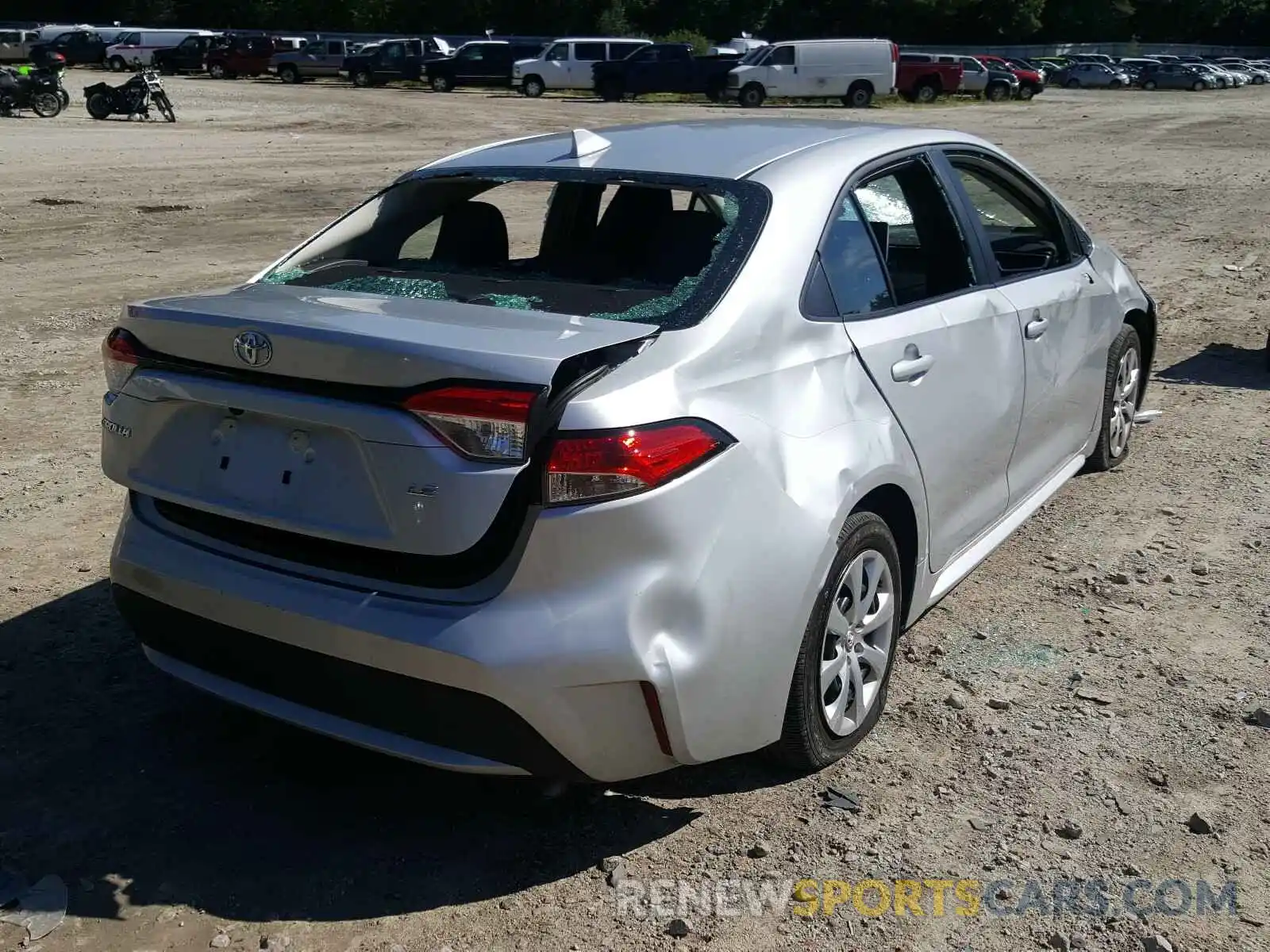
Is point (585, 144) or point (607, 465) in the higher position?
point (585, 144)

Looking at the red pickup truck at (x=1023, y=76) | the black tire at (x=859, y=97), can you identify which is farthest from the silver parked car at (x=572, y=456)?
the red pickup truck at (x=1023, y=76)

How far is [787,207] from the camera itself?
351cm

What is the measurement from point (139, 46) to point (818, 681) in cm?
5531

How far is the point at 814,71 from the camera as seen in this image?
41.9 metres

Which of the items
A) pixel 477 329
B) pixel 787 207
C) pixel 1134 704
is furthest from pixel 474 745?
pixel 1134 704

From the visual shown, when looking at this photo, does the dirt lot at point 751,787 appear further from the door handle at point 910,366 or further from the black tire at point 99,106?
the black tire at point 99,106

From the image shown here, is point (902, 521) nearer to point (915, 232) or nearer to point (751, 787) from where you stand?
point (751, 787)

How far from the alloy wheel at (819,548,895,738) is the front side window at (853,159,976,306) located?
2.76ft

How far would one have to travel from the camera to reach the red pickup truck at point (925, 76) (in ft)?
150

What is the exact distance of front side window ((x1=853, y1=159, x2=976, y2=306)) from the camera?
389cm

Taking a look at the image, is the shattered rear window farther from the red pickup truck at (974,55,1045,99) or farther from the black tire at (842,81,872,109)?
the red pickup truck at (974,55,1045,99)

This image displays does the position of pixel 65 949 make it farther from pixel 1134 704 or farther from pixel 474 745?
pixel 1134 704

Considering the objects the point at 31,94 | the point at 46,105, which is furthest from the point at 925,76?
the point at 31,94

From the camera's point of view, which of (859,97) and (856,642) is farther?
(859,97)
